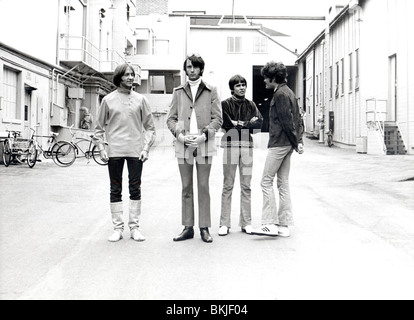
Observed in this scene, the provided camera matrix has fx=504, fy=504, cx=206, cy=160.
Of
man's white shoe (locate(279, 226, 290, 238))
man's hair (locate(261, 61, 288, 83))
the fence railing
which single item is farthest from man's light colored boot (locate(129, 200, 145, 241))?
the fence railing

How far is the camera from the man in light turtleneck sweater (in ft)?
18.6

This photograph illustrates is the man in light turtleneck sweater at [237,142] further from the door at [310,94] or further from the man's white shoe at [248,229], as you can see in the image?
the door at [310,94]

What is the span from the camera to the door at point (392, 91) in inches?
860

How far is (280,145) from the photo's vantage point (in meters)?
5.54

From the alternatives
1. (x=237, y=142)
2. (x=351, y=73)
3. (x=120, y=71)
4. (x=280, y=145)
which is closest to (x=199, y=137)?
(x=237, y=142)

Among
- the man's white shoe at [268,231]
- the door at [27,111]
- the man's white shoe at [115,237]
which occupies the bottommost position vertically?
the man's white shoe at [115,237]

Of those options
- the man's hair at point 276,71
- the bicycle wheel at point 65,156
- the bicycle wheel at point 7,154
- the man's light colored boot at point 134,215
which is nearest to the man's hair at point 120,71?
the man's light colored boot at point 134,215

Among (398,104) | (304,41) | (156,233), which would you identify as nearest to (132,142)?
(156,233)

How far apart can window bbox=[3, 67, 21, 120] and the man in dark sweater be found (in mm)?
13017

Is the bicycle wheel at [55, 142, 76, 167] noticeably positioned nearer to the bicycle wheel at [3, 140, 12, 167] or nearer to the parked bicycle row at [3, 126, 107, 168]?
the parked bicycle row at [3, 126, 107, 168]

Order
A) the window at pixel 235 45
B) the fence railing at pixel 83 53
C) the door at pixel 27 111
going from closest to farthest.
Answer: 1. the door at pixel 27 111
2. the fence railing at pixel 83 53
3. the window at pixel 235 45

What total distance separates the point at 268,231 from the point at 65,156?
1086 centimetres

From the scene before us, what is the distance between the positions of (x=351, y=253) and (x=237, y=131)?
184 centimetres

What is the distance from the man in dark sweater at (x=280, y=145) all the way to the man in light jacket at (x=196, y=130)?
0.64m
